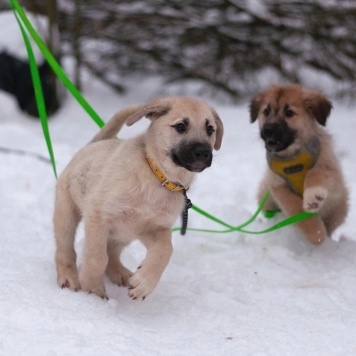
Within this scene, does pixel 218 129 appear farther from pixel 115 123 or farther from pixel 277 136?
pixel 277 136

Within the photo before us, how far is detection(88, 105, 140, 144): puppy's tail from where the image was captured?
3.97 meters

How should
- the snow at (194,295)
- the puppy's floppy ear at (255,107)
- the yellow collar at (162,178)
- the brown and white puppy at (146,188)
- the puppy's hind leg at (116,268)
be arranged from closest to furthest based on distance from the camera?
1. the snow at (194,295)
2. the brown and white puppy at (146,188)
3. the yellow collar at (162,178)
4. the puppy's hind leg at (116,268)
5. the puppy's floppy ear at (255,107)

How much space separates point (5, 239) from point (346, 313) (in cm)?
218

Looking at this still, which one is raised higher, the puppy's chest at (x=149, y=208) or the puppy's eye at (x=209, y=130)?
the puppy's eye at (x=209, y=130)

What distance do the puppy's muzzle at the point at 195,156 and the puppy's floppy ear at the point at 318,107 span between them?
172cm

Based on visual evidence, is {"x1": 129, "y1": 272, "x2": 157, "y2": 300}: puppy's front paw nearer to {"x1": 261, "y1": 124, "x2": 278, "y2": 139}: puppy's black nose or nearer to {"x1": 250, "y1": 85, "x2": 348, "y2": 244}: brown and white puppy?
{"x1": 250, "y1": 85, "x2": 348, "y2": 244}: brown and white puppy

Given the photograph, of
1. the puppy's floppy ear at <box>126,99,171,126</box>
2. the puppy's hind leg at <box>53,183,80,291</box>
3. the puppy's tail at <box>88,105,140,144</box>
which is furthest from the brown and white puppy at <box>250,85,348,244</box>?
the puppy's hind leg at <box>53,183,80,291</box>

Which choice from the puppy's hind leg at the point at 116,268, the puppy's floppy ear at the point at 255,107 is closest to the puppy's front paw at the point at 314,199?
the puppy's floppy ear at the point at 255,107

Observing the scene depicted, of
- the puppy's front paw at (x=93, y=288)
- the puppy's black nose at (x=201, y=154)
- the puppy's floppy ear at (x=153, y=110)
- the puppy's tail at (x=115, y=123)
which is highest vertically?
the puppy's floppy ear at (x=153, y=110)

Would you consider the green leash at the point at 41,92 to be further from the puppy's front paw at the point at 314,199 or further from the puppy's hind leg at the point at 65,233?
the puppy's hind leg at the point at 65,233

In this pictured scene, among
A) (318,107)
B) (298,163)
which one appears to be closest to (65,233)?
(298,163)

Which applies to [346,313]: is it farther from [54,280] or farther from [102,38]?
[102,38]

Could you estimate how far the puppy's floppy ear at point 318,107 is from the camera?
4.75 m

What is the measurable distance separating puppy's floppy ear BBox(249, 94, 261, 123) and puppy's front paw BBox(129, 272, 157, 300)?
7.09 ft
